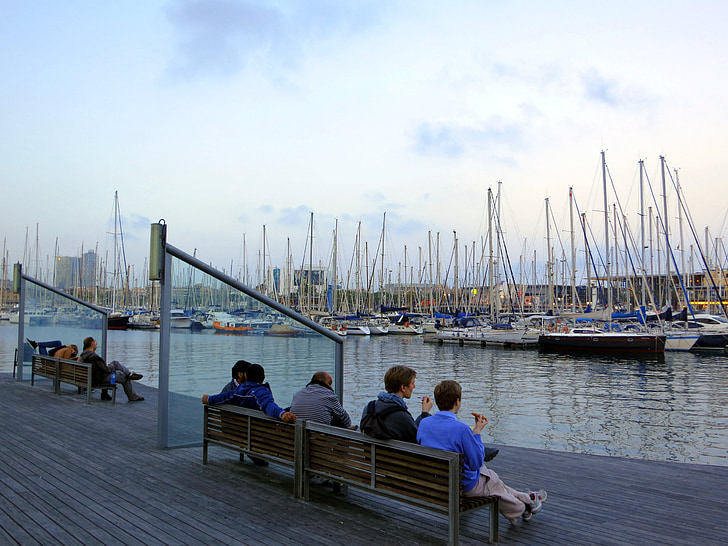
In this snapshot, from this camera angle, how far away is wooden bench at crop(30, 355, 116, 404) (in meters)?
11.8

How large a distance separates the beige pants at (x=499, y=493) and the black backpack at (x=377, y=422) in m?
0.80

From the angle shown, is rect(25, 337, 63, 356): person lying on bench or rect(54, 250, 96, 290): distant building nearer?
rect(25, 337, 63, 356): person lying on bench

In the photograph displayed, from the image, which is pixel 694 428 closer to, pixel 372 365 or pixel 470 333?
pixel 372 365

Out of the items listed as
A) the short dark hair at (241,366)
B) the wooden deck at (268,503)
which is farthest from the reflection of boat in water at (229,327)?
the wooden deck at (268,503)

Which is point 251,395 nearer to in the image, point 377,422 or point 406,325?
point 377,422

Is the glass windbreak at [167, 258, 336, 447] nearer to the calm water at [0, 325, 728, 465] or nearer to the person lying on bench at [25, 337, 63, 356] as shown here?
the calm water at [0, 325, 728, 465]

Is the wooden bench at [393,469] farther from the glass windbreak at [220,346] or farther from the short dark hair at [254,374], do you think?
the glass windbreak at [220,346]

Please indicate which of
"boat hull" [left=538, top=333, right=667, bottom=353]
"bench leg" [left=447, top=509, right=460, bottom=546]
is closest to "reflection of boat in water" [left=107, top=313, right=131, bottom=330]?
"boat hull" [left=538, top=333, right=667, bottom=353]

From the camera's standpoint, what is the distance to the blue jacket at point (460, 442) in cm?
475

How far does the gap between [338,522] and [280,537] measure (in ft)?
1.88

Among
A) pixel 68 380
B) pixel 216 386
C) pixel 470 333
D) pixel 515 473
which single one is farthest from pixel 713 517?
pixel 470 333

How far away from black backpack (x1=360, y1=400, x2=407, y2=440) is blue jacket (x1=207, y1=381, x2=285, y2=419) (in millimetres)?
1478

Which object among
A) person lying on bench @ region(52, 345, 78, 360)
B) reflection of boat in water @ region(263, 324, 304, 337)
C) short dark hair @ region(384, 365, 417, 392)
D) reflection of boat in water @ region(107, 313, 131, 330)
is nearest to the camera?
short dark hair @ region(384, 365, 417, 392)

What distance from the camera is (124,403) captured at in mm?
12055
